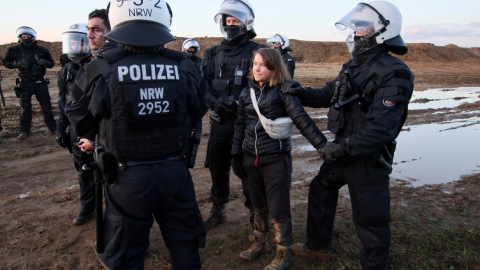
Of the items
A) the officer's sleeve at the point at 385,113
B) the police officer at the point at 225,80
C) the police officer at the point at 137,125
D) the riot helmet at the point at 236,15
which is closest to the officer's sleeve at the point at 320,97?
the officer's sleeve at the point at 385,113

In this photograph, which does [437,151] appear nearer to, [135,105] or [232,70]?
[232,70]

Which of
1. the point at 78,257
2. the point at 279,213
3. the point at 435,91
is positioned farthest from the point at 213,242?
the point at 435,91

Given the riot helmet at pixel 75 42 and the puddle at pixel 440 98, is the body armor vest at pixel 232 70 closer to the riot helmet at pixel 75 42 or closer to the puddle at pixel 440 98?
the riot helmet at pixel 75 42

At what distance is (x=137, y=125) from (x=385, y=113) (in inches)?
71.2

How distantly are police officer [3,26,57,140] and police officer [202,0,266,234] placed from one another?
5.98 m

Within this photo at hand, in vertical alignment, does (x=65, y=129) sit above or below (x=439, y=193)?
above

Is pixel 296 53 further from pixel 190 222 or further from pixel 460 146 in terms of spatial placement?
pixel 190 222

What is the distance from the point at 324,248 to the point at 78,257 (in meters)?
2.45

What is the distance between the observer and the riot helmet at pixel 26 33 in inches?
332

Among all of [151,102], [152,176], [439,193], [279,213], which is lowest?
[439,193]

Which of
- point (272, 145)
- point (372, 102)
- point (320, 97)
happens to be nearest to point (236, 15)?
point (320, 97)

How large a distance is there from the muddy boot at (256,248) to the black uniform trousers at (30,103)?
6866mm

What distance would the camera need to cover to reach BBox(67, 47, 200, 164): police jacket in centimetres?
241

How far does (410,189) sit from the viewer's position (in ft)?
19.0
